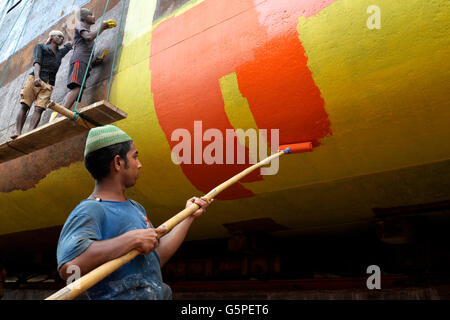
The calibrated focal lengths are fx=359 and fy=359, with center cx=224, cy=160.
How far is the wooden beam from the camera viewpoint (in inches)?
102

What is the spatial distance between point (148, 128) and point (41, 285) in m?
3.65

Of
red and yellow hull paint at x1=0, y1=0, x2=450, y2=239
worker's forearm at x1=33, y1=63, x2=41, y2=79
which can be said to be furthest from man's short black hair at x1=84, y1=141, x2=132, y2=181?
worker's forearm at x1=33, y1=63, x2=41, y2=79

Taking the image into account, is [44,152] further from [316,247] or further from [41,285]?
[316,247]

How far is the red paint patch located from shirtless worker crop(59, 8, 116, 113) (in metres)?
0.82

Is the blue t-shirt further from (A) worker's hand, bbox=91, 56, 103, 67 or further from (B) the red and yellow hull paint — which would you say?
(A) worker's hand, bbox=91, 56, 103, 67

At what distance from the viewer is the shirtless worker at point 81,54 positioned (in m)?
3.21

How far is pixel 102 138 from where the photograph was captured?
132cm

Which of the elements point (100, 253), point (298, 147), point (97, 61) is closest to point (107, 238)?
point (100, 253)

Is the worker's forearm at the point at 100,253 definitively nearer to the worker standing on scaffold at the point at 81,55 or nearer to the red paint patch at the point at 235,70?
the red paint patch at the point at 235,70

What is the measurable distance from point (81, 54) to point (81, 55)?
14 millimetres

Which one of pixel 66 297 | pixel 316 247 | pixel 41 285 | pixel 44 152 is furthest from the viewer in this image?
pixel 41 285
